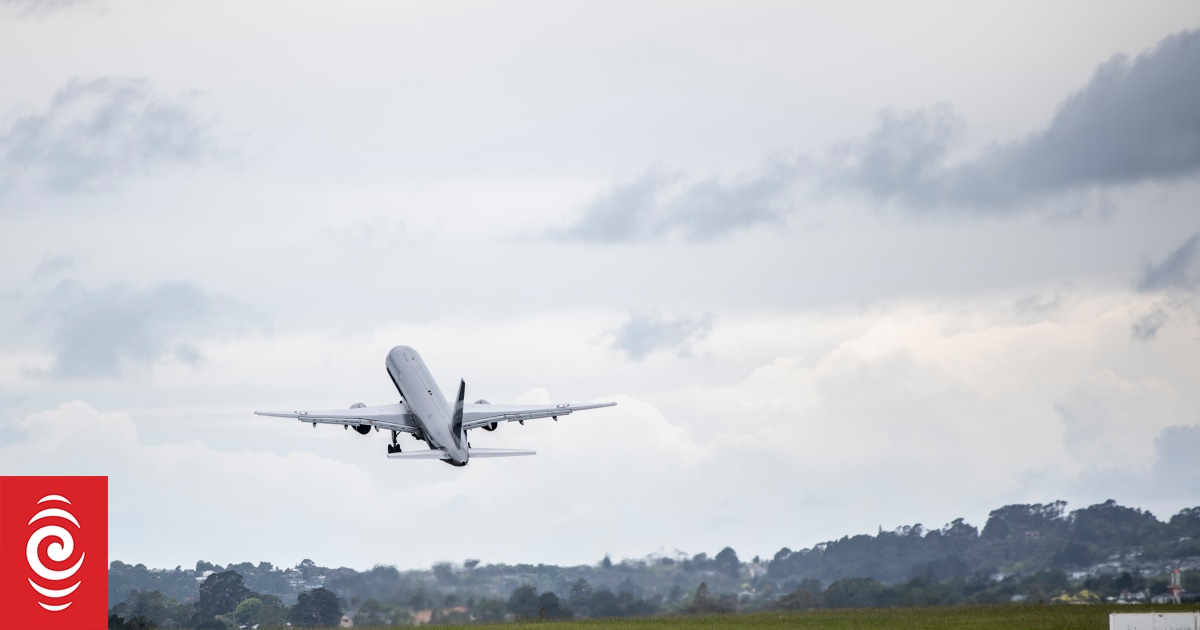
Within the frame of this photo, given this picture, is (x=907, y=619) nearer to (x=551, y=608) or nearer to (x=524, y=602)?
(x=551, y=608)

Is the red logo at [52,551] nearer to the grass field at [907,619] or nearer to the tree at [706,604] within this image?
the grass field at [907,619]

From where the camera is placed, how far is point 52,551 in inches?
2805

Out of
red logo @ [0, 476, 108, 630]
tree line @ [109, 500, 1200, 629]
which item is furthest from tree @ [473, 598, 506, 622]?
red logo @ [0, 476, 108, 630]

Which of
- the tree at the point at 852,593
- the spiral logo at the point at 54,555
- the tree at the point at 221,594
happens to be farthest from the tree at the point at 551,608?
the spiral logo at the point at 54,555

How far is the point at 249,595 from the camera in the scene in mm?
121000

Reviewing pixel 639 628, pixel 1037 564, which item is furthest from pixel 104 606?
pixel 1037 564

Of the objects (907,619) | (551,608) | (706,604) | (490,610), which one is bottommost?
(907,619)

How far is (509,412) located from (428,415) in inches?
262

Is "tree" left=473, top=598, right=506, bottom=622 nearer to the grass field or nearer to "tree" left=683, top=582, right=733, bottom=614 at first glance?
the grass field

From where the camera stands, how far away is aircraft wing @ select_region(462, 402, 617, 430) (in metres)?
117

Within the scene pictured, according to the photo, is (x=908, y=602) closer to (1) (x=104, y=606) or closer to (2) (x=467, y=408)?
(2) (x=467, y=408)

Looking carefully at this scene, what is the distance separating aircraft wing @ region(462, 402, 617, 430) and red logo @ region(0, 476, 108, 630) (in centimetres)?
4628

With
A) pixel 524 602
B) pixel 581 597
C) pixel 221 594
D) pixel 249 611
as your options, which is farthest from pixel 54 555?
pixel 221 594

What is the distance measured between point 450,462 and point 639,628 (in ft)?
77.9
